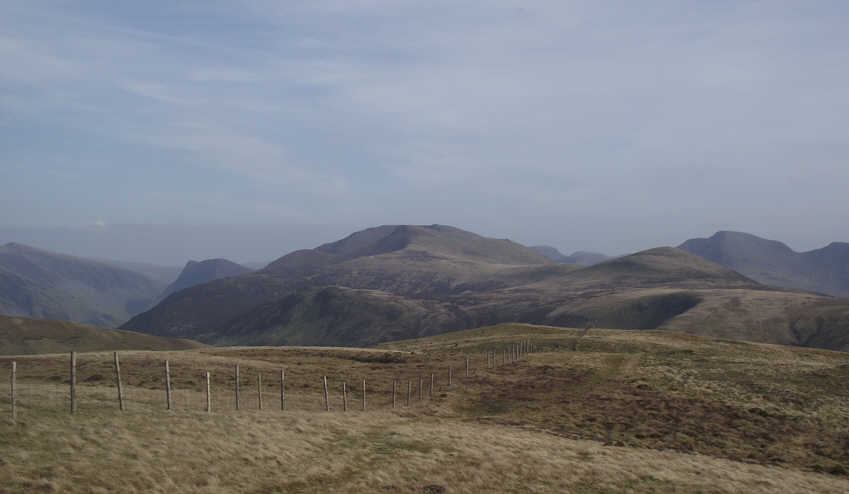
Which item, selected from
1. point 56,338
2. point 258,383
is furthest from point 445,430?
point 56,338

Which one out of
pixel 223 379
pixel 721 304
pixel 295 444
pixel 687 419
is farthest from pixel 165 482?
pixel 721 304

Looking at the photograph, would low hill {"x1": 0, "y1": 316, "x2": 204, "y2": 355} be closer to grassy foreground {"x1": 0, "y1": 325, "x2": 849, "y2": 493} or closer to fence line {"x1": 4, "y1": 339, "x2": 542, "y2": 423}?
fence line {"x1": 4, "y1": 339, "x2": 542, "y2": 423}

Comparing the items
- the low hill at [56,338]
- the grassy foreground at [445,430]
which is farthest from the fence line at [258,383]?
the low hill at [56,338]

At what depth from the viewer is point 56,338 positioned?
100 m

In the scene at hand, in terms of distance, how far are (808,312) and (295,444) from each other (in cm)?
17625

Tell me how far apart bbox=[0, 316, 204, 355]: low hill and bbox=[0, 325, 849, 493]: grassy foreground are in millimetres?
55899

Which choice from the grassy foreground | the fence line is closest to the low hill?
the fence line

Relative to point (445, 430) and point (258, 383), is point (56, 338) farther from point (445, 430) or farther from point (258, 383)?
point (445, 430)

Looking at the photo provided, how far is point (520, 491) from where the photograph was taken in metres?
21.0

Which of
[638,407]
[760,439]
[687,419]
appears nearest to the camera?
[760,439]

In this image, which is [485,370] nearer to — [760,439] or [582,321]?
[760,439]

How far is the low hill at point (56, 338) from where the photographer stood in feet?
310

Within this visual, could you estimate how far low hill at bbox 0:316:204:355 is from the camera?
310ft

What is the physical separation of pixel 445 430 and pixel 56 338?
3900 inches
